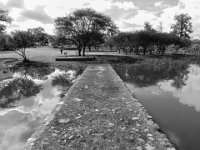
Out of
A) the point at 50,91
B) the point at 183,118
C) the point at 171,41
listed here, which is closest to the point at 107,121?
the point at 183,118

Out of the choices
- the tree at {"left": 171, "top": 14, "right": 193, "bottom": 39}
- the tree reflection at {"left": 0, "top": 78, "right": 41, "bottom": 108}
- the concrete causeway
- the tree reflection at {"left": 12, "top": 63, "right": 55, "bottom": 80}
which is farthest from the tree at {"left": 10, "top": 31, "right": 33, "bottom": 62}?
the tree at {"left": 171, "top": 14, "right": 193, "bottom": 39}

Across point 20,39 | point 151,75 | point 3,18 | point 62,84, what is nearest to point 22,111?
point 62,84

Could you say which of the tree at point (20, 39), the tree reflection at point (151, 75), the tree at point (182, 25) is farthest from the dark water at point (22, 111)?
the tree at point (182, 25)

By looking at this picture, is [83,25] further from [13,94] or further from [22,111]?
[22,111]

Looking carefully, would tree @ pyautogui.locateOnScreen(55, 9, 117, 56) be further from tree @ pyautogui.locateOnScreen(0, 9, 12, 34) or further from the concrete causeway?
the concrete causeway

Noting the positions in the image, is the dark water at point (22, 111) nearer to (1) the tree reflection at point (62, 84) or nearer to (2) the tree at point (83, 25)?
(1) the tree reflection at point (62, 84)

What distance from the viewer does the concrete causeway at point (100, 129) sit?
4422 mm

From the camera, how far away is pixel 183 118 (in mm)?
6598

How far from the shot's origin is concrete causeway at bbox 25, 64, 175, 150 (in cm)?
442

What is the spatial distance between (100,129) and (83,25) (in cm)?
3272

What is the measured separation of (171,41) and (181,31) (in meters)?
36.0

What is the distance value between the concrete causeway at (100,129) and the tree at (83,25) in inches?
1157

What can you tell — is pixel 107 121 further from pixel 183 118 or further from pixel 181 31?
pixel 181 31

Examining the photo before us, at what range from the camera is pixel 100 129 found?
5.22 meters
